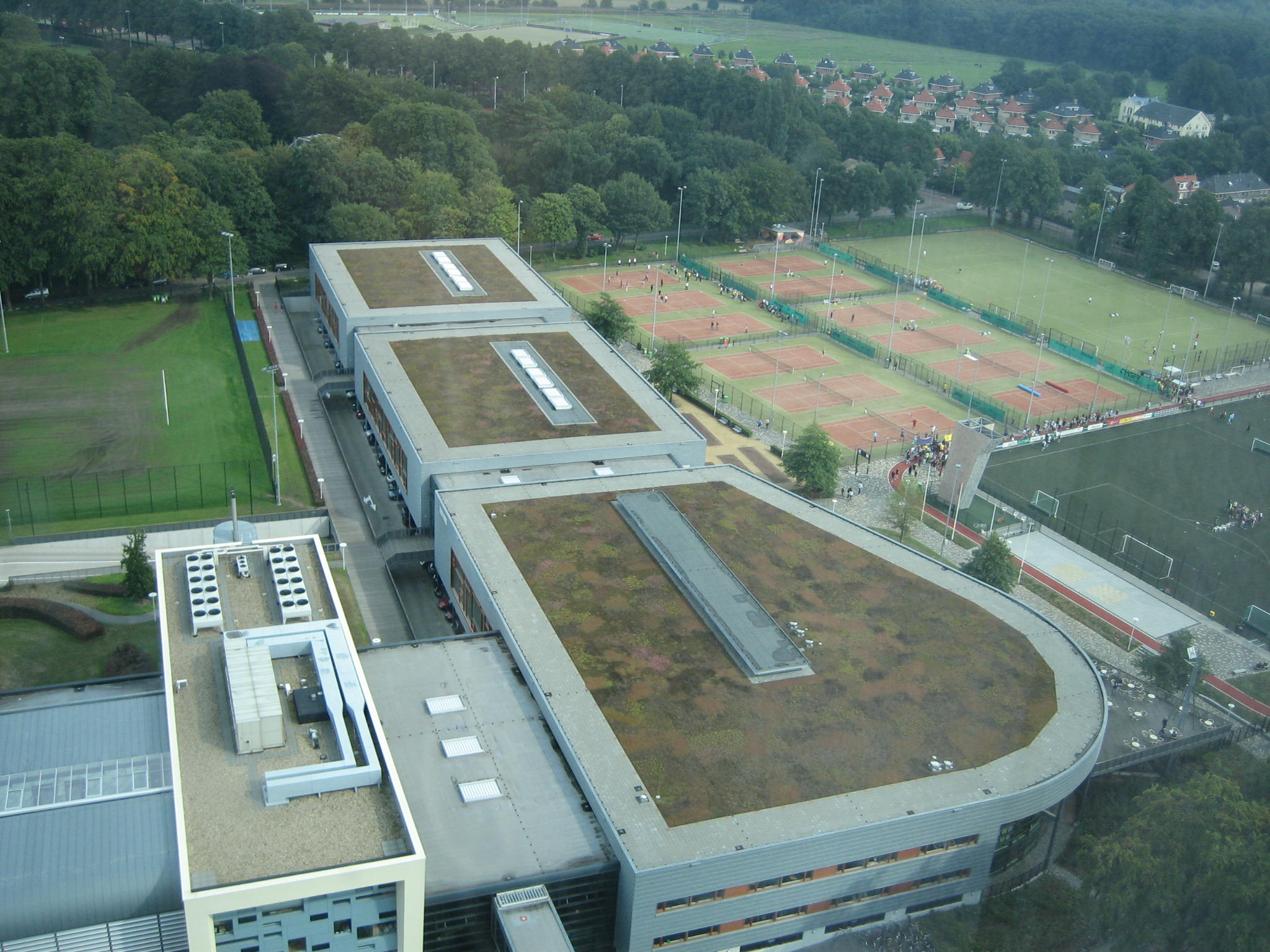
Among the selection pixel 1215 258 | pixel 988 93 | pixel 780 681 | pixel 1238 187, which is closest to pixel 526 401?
pixel 780 681

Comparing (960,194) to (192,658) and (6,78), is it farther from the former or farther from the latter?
(192,658)

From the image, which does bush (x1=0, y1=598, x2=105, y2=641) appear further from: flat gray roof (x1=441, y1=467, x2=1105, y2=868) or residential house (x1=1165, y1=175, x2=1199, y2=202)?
residential house (x1=1165, y1=175, x2=1199, y2=202)

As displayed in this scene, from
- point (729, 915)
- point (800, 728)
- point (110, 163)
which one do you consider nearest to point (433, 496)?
point (800, 728)

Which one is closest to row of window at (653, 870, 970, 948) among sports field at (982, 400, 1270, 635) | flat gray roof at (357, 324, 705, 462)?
sports field at (982, 400, 1270, 635)

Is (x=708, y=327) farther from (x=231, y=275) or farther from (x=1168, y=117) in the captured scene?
(x=1168, y=117)

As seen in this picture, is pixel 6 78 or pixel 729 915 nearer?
pixel 729 915

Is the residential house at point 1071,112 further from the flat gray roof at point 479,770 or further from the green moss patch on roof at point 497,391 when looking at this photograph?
the flat gray roof at point 479,770
